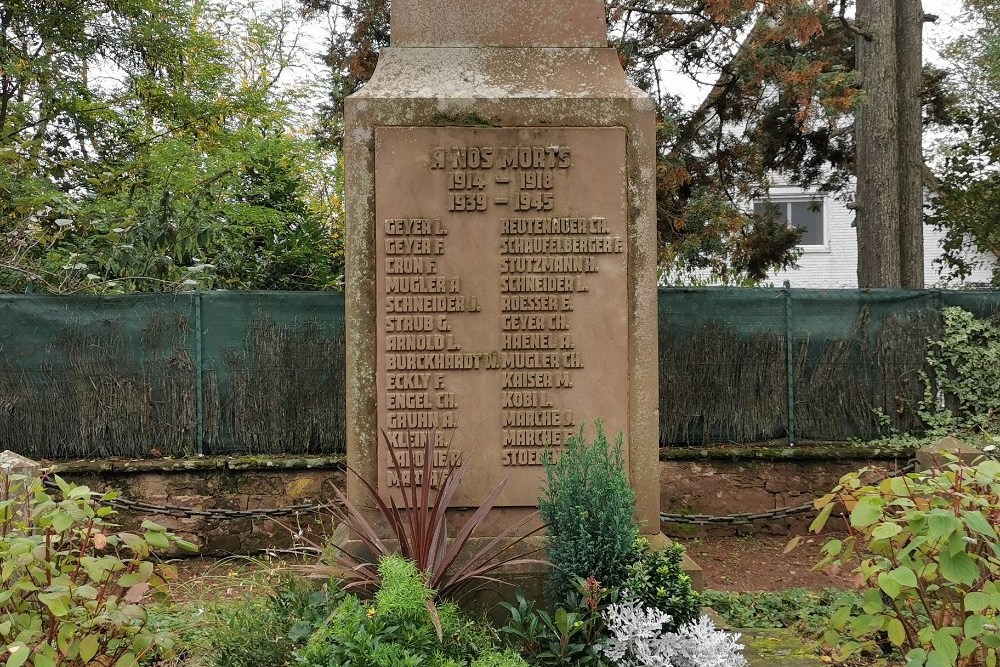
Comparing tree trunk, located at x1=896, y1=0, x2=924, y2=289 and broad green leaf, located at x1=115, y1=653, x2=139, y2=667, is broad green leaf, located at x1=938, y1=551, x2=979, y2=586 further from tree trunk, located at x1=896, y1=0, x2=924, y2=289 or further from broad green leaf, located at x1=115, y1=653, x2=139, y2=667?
tree trunk, located at x1=896, y1=0, x2=924, y2=289

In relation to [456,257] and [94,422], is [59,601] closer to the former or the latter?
[456,257]

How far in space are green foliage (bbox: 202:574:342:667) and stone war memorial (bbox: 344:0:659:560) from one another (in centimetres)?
77

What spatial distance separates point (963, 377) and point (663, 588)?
638cm

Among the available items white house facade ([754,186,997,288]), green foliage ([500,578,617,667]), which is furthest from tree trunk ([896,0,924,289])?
white house facade ([754,186,997,288])

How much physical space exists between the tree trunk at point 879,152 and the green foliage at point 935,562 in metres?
7.56

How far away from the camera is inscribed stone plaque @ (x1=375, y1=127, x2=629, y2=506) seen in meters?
4.29

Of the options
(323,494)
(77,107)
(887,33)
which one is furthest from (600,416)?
(77,107)

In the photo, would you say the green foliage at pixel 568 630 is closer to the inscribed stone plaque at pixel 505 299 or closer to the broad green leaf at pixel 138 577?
the inscribed stone plaque at pixel 505 299

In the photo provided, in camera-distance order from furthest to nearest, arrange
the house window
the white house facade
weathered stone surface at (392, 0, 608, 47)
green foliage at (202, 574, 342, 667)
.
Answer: the house window < the white house facade < weathered stone surface at (392, 0, 608, 47) < green foliage at (202, 574, 342, 667)

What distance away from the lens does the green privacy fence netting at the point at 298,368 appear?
782 cm

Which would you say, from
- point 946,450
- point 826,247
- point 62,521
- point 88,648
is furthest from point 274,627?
point 826,247

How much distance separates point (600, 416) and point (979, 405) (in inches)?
229

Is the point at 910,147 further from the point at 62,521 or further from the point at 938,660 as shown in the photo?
the point at 62,521

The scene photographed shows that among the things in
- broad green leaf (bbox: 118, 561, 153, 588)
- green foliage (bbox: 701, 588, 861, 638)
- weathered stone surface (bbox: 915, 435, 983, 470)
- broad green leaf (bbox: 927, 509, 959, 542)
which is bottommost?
green foliage (bbox: 701, 588, 861, 638)
